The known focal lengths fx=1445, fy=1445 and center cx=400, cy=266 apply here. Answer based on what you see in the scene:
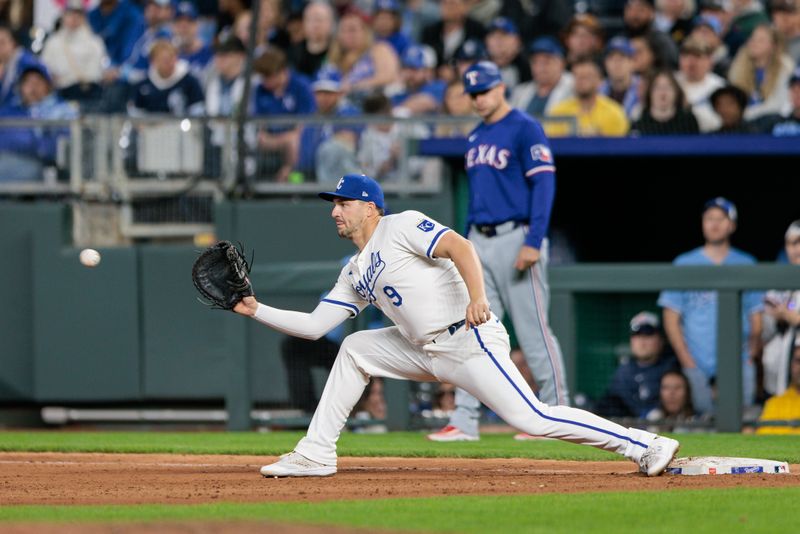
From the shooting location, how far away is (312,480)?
649 cm

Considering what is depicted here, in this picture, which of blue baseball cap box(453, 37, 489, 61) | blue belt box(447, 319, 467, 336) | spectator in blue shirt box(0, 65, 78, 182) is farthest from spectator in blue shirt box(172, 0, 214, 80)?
blue belt box(447, 319, 467, 336)

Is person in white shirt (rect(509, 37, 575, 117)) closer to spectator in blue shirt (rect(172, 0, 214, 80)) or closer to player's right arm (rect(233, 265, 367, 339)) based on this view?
spectator in blue shirt (rect(172, 0, 214, 80))

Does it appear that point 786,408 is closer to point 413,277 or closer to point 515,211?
point 515,211

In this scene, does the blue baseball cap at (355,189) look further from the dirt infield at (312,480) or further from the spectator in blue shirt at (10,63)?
the spectator in blue shirt at (10,63)

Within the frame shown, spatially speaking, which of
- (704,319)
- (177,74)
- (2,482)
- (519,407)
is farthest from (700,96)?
(2,482)

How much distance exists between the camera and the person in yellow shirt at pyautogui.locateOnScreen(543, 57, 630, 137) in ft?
35.9

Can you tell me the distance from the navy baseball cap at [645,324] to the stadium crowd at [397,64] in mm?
1782

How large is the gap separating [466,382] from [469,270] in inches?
21.7

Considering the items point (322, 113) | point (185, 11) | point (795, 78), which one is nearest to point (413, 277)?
point (795, 78)

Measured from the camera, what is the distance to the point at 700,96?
36.6ft

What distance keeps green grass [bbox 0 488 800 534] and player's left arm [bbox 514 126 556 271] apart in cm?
248

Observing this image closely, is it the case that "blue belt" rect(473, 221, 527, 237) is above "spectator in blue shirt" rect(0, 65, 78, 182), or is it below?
below

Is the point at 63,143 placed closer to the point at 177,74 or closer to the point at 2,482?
the point at 177,74

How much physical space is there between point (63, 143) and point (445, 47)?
3655mm
